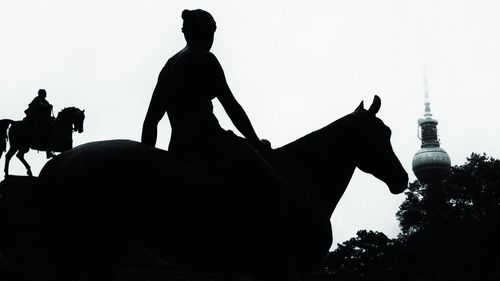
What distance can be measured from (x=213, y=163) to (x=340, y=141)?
162cm

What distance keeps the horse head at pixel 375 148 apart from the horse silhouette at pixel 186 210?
2.6 inches

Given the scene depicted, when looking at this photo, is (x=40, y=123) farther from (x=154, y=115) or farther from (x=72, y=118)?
(x=154, y=115)

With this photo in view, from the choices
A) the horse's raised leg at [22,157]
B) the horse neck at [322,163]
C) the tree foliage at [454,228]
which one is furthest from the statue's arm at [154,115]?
the tree foliage at [454,228]

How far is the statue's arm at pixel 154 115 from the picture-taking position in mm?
7695

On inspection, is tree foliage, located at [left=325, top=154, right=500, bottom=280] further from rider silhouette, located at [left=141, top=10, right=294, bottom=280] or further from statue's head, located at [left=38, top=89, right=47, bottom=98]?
rider silhouette, located at [left=141, top=10, right=294, bottom=280]

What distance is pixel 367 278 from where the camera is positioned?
1891 inches

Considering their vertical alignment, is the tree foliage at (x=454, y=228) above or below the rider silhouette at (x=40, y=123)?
above

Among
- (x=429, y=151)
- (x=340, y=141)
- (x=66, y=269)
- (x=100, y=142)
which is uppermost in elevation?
(x=429, y=151)

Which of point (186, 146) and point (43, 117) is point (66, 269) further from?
point (43, 117)

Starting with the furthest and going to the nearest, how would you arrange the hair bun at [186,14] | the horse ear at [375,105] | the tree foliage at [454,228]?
1. the tree foliage at [454,228]
2. the horse ear at [375,105]
3. the hair bun at [186,14]

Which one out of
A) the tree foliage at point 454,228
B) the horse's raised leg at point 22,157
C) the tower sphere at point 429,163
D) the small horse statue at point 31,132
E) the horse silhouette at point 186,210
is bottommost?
the horse silhouette at point 186,210

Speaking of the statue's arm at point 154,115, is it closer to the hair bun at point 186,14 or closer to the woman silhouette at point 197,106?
the woman silhouette at point 197,106

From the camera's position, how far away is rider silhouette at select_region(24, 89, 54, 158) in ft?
107

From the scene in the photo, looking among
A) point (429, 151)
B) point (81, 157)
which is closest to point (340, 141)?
point (81, 157)
